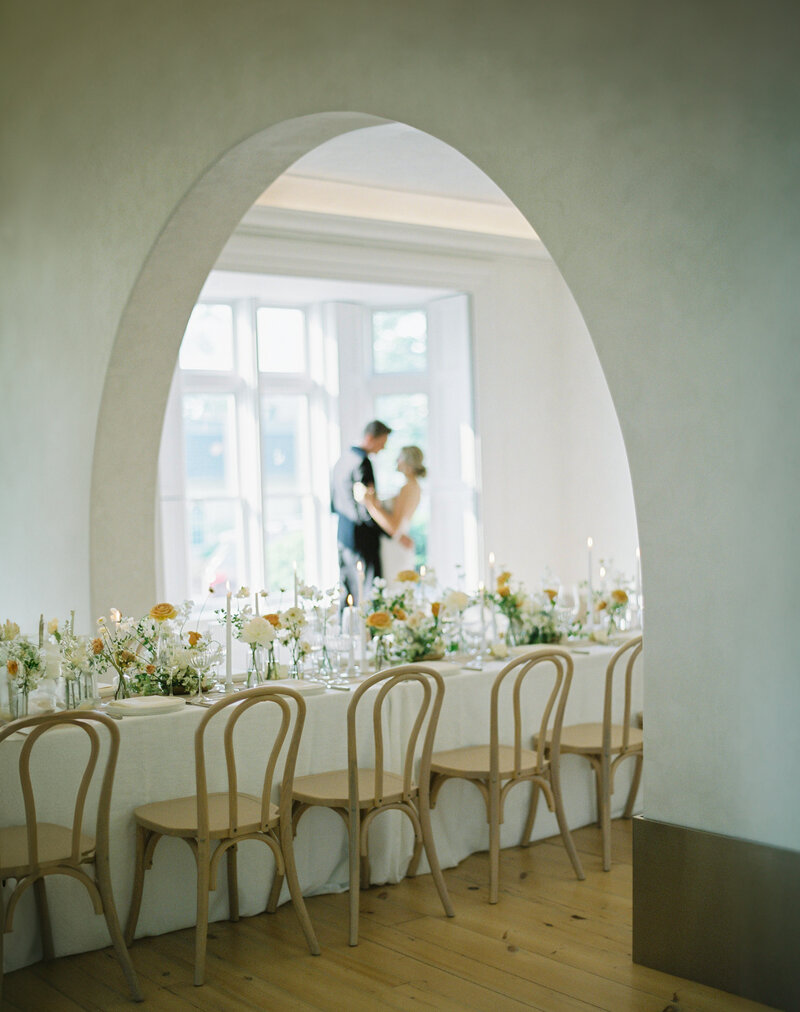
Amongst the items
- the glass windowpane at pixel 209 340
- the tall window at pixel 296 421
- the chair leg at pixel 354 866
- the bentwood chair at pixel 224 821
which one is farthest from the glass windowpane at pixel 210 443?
the chair leg at pixel 354 866

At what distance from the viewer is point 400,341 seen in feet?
28.3

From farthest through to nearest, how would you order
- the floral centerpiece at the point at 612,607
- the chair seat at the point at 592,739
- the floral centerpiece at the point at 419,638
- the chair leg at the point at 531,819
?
the floral centerpiece at the point at 612,607, the floral centerpiece at the point at 419,638, the chair leg at the point at 531,819, the chair seat at the point at 592,739

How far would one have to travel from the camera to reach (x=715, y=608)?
3.19 m

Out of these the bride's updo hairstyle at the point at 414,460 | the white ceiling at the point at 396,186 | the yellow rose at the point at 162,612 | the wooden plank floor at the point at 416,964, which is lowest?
the wooden plank floor at the point at 416,964

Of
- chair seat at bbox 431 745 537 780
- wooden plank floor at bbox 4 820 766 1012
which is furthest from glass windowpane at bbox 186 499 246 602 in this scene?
wooden plank floor at bbox 4 820 766 1012

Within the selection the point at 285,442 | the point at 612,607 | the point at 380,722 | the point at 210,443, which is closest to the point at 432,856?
the point at 380,722

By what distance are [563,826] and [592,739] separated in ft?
1.62

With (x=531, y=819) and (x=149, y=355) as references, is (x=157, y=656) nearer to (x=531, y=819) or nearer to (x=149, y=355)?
(x=149, y=355)

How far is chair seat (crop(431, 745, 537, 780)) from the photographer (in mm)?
4504

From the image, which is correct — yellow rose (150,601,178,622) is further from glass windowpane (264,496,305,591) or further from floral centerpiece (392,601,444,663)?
glass windowpane (264,496,305,591)

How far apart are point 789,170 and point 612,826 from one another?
3233 millimetres

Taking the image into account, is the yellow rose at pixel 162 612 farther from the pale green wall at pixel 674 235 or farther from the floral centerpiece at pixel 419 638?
the pale green wall at pixel 674 235

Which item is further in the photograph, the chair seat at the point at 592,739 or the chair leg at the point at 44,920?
the chair seat at the point at 592,739

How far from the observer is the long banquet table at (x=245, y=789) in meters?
3.87
